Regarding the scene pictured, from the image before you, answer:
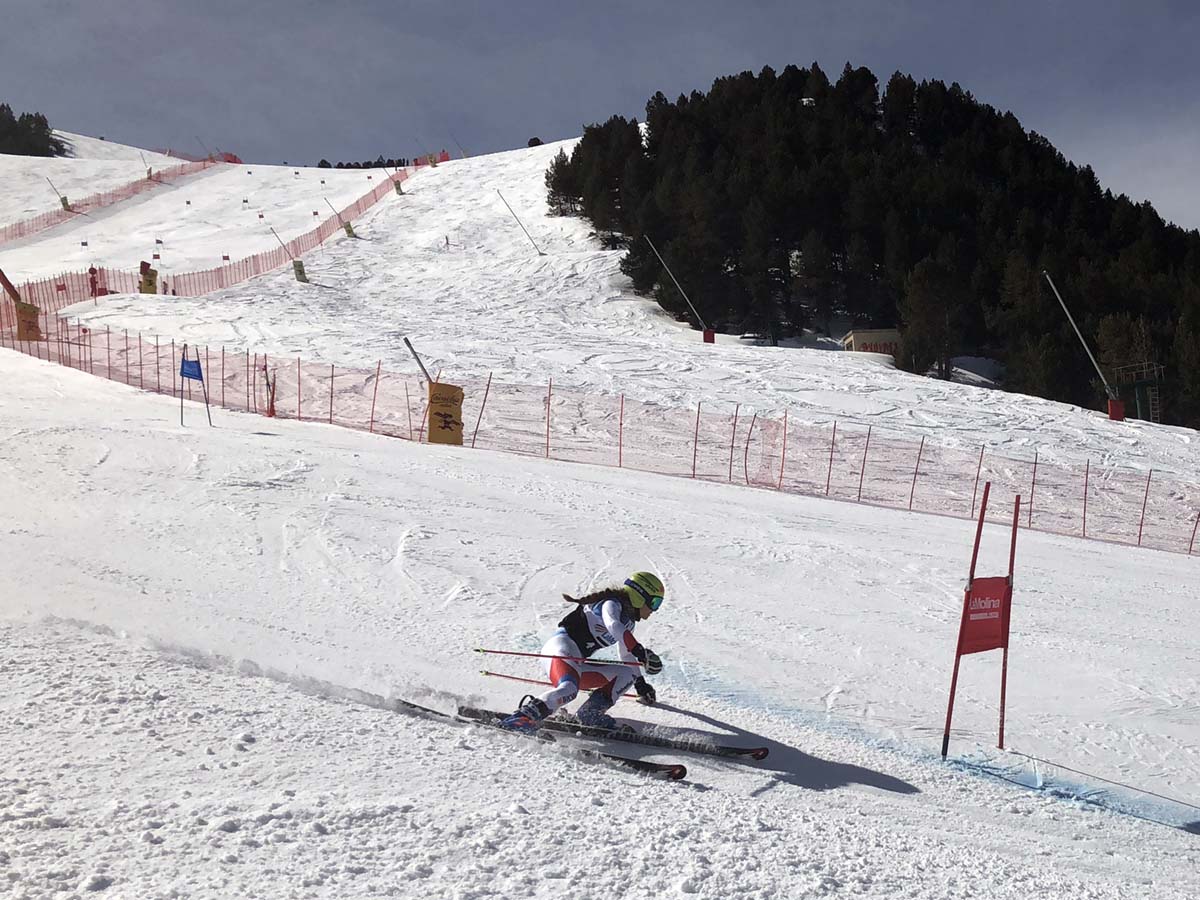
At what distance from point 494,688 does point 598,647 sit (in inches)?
38.4

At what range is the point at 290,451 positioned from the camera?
14.9 metres

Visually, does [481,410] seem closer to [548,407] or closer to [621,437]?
[548,407]

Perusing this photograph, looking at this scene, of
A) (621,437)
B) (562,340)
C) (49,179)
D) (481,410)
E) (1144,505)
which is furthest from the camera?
(49,179)

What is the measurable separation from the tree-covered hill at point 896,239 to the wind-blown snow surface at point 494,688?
2289 centimetres

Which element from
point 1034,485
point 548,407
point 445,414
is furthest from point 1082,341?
point 445,414

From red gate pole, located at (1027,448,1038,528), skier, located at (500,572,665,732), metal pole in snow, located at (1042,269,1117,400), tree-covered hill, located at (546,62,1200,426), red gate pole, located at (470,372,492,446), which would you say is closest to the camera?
skier, located at (500,572,665,732)

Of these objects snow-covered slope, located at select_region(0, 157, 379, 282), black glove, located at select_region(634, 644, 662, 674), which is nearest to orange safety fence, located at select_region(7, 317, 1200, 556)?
black glove, located at select_region(634, 644, 662, 674)

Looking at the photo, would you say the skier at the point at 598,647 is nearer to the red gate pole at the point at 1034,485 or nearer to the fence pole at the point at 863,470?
the fence pole at the point at 863,470

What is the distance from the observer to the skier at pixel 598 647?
20.0ft

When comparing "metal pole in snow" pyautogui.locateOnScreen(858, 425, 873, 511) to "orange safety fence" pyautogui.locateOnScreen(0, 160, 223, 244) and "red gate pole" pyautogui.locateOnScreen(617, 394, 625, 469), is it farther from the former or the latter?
"orange safety fence" pyautogui.locateOnScreen(0, 160, 223, 244)

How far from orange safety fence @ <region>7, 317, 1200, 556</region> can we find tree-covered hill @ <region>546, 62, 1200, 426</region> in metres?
12.7

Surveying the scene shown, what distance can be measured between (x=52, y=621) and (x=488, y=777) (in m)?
3.58

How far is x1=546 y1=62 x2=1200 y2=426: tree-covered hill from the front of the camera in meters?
35.2

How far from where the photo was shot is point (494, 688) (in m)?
6.89
